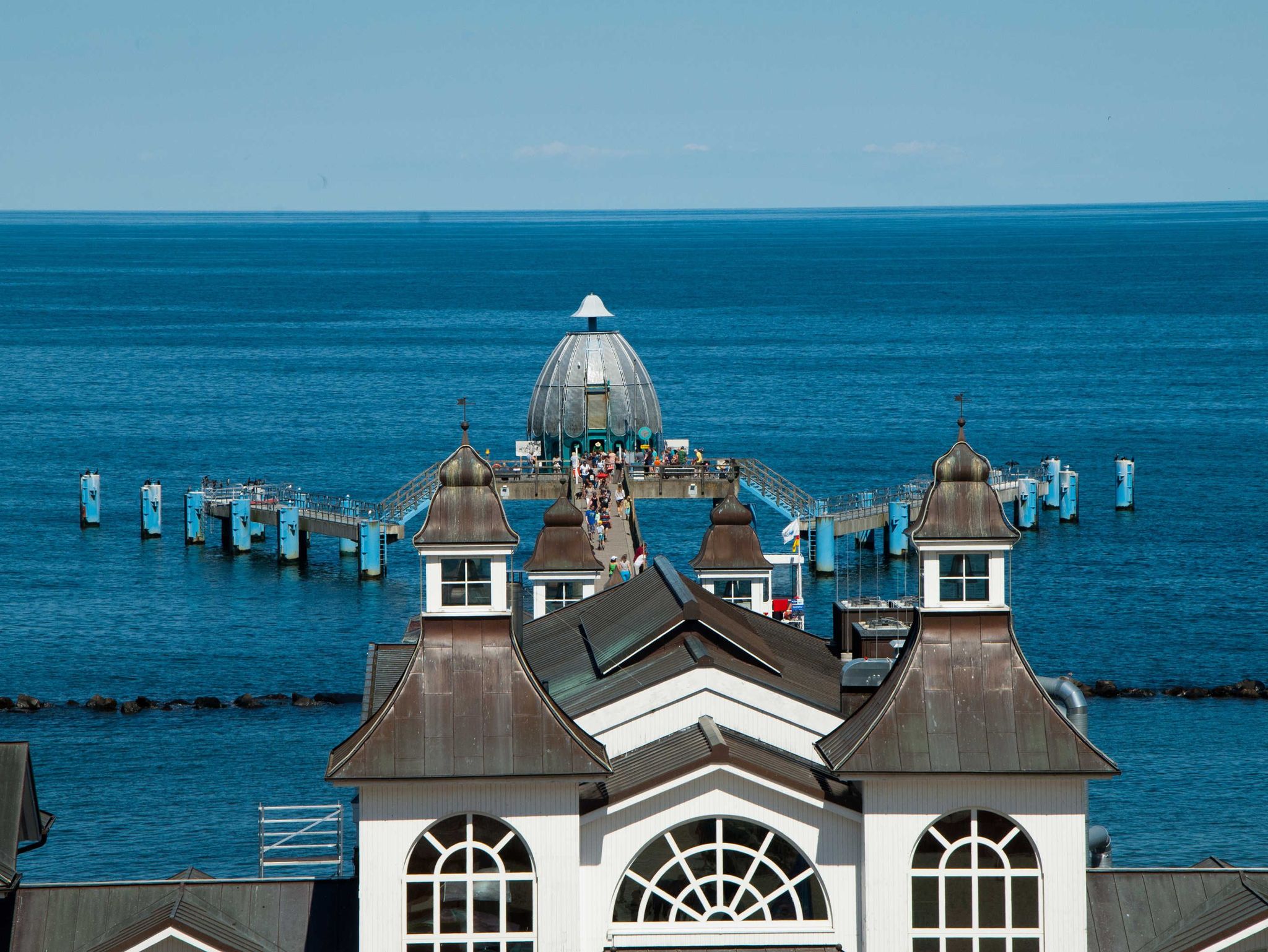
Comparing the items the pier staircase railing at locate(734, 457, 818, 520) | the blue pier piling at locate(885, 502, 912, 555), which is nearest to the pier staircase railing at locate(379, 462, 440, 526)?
the pier staircase railing at locate(734, 457, 818, 520)

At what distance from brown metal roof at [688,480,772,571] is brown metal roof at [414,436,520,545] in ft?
51.1

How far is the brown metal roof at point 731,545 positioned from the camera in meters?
38.5

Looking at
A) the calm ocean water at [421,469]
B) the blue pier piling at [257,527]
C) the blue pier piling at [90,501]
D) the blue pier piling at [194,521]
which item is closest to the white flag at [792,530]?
the calm ocean water at [421,469]

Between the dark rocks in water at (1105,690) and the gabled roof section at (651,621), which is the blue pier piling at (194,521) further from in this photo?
the gabled roof section at (651,621)

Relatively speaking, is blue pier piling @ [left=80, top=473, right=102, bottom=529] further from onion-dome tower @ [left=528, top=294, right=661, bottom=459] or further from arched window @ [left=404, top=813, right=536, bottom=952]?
arched window @ [left=404, top=813, right=536, bottom=952]

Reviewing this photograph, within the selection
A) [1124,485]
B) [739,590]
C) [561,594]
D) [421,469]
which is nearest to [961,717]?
[739,590]

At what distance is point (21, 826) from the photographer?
23.4 m

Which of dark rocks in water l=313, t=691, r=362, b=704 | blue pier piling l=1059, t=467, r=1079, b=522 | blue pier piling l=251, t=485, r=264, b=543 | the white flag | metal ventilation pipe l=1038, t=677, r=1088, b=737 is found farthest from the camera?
blue pier piling l=1059, t=467, r=1079, b=522

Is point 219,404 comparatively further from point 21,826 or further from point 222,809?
point 21,826

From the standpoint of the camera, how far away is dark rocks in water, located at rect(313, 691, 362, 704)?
55188mm

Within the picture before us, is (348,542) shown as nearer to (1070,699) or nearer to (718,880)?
(1070,699)

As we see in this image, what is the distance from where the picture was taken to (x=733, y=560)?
38.5 m

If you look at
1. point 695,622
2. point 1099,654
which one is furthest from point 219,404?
point 695,622

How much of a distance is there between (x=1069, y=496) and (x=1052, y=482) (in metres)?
1.11
